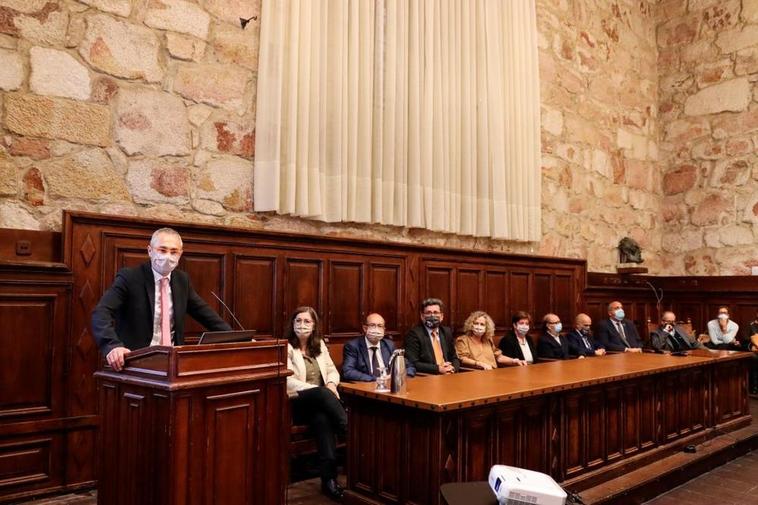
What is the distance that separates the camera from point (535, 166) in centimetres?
808

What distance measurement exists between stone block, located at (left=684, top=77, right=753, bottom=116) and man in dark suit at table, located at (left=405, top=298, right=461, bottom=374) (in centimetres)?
697

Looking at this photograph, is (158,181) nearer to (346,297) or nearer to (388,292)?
(346,297)

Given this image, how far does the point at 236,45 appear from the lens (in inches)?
208

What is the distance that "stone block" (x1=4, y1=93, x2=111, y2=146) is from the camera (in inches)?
161

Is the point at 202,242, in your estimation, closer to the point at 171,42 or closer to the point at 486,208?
the point at 171,42

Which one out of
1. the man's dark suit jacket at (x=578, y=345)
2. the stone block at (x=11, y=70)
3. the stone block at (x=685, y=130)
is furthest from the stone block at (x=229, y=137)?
the stone block at (x=685, y=130)

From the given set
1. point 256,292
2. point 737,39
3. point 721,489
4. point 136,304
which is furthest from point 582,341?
point 737,39

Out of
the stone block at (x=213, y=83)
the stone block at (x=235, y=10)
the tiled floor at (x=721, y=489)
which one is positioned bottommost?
the tiled floor at (x=721, y=489)

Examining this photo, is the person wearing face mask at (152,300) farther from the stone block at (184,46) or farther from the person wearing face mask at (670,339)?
the person wearing face mask at (670,339)

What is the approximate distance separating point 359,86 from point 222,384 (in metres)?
4.05

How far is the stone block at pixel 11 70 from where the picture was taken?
160 inches

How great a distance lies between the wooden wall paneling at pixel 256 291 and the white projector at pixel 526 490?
3.20 metres

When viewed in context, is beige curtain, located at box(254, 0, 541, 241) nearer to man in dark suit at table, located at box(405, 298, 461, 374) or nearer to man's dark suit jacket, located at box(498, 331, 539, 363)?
man in dark suit at table, located at box(405, 298, 461, 374)

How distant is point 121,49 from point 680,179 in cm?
894
